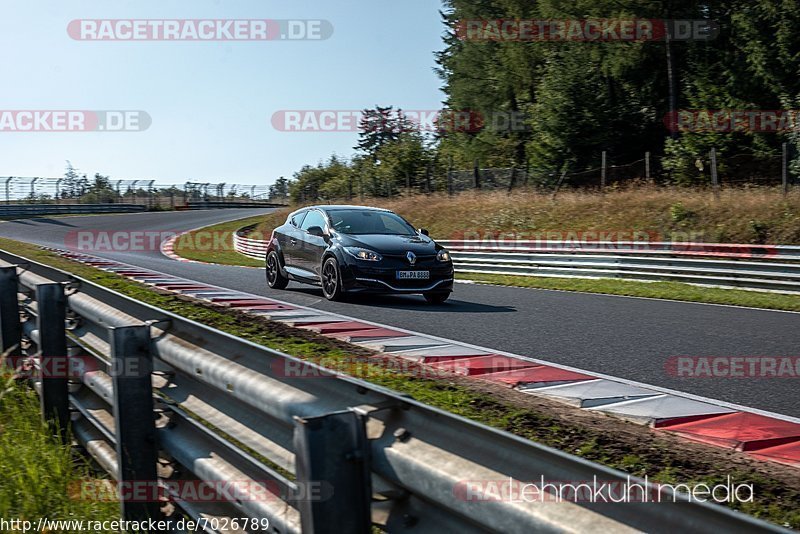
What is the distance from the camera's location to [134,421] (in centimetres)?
359

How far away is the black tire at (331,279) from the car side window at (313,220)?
2.99 feet

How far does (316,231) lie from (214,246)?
22.4 m

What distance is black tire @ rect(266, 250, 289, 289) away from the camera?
45.7 ft

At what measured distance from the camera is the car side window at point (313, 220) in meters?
13.1

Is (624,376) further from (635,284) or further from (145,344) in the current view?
(635,284)

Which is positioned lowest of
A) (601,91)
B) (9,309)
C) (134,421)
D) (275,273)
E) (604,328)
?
(604,328)

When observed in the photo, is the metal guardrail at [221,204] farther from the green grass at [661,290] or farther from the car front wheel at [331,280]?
the car front wheel at [331,280]

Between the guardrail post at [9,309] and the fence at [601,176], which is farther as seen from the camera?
the fence at [601,176]

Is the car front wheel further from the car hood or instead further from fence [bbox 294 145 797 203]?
fence [bbox 294 145 797 203]

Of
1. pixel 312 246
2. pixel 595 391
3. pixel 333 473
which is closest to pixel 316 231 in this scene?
pixel 312 246

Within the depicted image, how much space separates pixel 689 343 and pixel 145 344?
20.5 ft

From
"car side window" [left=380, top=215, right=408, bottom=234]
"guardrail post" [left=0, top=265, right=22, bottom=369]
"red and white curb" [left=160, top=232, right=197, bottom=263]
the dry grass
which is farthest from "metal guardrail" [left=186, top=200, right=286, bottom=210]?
"guardrail post" [left=0, top=265, right=22, bottom=369]

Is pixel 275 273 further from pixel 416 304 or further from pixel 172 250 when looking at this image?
pixel 172 250

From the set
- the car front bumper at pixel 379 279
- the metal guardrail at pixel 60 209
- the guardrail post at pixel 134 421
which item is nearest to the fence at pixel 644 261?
the car front bumper at pixel 379 279
